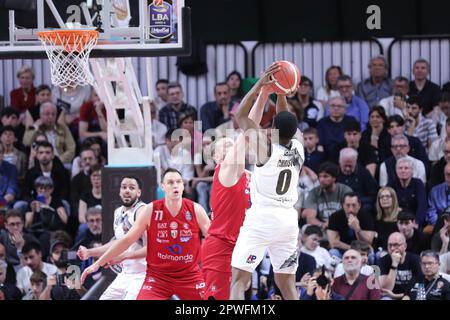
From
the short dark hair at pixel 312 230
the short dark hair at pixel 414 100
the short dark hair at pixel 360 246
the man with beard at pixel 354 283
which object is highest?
the short dark hair at pixel 414 100

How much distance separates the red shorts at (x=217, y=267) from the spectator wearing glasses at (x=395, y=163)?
14.8 feet

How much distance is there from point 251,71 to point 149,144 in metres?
2.99

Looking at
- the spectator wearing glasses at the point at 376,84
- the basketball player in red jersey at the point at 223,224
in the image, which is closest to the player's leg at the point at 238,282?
the basketball player in red jersey at the point at 223,224

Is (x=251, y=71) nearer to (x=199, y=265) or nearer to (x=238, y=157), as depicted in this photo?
(x=199, y=265)

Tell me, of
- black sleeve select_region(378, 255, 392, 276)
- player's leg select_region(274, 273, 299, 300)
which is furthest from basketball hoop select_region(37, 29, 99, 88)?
black sleeve select_region(378, 255, 392, 276)

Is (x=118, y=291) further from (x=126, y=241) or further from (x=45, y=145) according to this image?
(x=45, y=145)

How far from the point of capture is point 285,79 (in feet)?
29.7

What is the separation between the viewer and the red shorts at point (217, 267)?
941 centimetres

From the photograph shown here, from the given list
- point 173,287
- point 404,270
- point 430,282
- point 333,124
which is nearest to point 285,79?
point 173,287

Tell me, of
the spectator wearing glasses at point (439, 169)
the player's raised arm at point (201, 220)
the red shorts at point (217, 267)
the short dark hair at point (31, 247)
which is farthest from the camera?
the spectator wearing glasses at point (439, 169)

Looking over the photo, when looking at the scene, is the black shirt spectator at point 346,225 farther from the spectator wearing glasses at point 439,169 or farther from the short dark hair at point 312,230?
the spectator wearing glasses at point 439,169

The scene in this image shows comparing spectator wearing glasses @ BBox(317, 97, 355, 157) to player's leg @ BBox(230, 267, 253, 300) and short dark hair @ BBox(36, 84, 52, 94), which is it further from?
player's leg @ BBox(230, 267, 253, 300)
